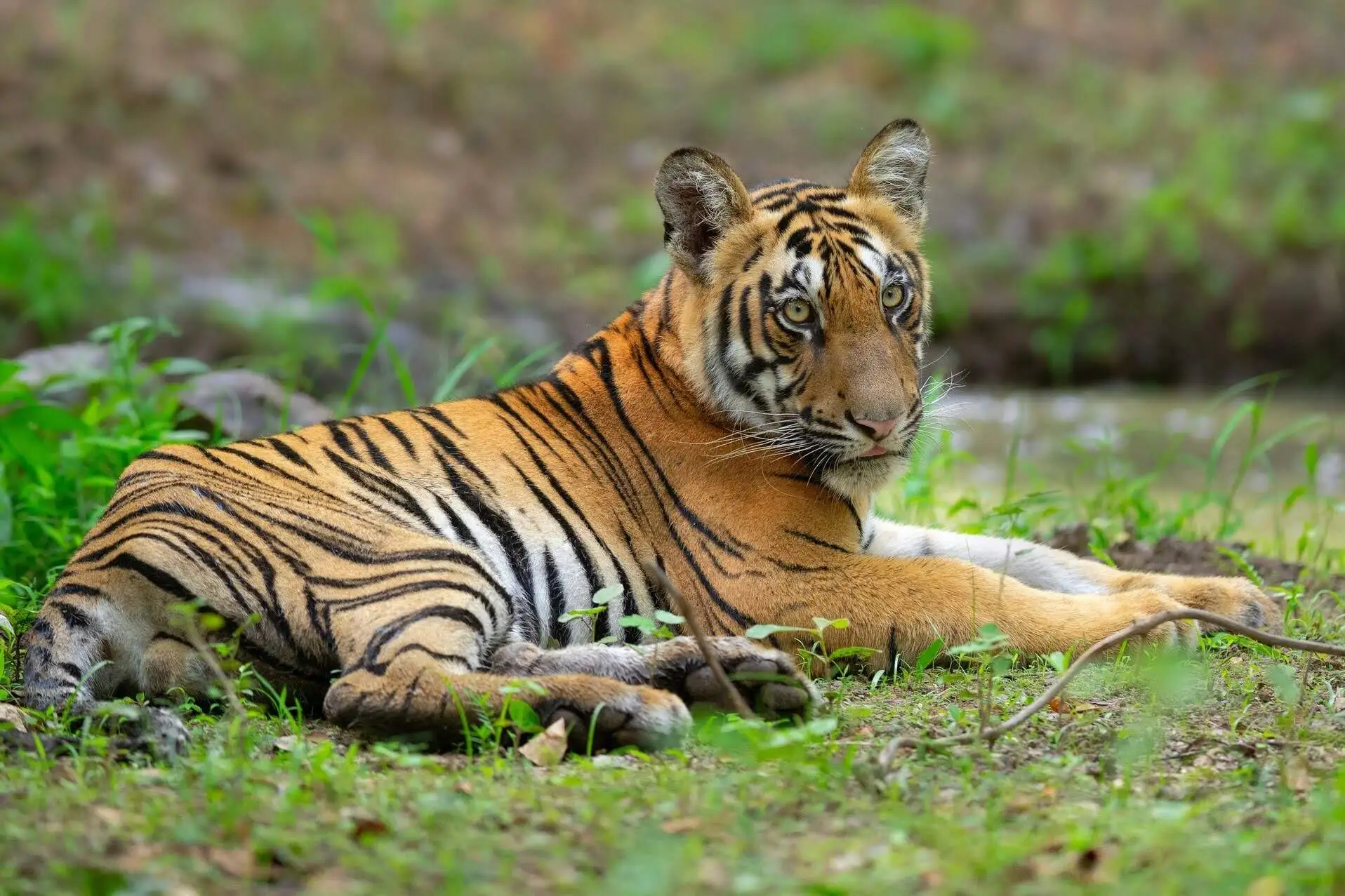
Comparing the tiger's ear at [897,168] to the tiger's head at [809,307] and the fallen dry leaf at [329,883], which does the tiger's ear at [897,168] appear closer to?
the tiger's head at [809,307]

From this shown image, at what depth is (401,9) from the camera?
14.9 metres

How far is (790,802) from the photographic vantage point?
9.51ft

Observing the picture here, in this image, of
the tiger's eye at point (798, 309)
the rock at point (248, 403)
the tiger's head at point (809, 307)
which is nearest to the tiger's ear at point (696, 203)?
the tiger's head at point (809, 307)

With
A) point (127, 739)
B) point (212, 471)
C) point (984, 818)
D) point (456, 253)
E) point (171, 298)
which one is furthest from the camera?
point (456, 253)

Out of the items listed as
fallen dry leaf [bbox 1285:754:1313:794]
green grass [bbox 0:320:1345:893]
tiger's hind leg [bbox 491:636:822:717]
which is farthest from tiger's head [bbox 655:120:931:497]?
fallen dry leaf [bbox 1285:754:1313:794]

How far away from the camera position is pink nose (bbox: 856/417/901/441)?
13.6ft

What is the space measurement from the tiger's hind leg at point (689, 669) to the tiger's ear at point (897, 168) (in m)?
1.67

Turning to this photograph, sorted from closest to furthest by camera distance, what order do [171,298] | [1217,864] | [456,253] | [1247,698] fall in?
1. [1217,864]
2. [1247,698]
3. [171,298]
4. [456,253]

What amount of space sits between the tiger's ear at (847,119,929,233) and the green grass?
1493 mm

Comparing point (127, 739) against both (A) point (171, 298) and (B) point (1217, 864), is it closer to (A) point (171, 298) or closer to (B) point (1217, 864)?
(B) point (1217, 864)

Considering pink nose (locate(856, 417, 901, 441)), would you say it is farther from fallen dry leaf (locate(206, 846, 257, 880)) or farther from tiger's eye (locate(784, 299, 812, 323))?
fallen dry leaf (locate(206, 846, 257, 880))

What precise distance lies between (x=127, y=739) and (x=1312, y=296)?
9.93 m

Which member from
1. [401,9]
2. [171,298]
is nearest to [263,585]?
[171,298]

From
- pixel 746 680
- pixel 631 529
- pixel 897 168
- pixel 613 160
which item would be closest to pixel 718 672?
pixel 746 680
